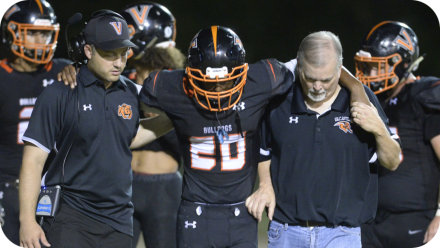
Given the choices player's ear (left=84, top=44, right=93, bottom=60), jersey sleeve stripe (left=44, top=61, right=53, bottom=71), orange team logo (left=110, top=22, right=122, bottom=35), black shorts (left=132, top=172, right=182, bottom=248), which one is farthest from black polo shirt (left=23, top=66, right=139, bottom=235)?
jersey sleeve stripe (left=44, top=61, right=53, bottom=71)

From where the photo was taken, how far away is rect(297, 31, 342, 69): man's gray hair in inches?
98.4

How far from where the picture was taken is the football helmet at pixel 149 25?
13.7 ft

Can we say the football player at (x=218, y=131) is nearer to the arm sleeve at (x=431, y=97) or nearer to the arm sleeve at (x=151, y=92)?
the arm sleeve at (x=151, y=92)

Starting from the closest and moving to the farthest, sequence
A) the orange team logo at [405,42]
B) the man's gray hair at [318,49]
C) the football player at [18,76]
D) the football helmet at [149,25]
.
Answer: the man's gray hair at [318,49], the orange team logo at [405,42], the football player at [18,76], the football helmet at [149,25]

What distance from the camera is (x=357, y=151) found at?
258 cm

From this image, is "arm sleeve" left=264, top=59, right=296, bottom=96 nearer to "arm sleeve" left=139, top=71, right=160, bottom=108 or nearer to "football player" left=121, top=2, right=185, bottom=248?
"arm sleeve" left=139, top=71, right=160, bottom=108

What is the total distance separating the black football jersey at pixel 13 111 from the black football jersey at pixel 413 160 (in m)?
2.22

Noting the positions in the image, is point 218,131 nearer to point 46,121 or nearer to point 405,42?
point 46,121

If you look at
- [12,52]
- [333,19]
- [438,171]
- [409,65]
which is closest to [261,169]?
[438,171]

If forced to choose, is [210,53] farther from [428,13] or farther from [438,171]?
[428,13]

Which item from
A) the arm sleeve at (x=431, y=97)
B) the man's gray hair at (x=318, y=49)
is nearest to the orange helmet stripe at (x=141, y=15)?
the man's gray hair at (x=318, y=49)

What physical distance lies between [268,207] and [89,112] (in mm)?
971

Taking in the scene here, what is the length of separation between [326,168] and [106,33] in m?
1.25

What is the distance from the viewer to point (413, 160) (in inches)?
126
